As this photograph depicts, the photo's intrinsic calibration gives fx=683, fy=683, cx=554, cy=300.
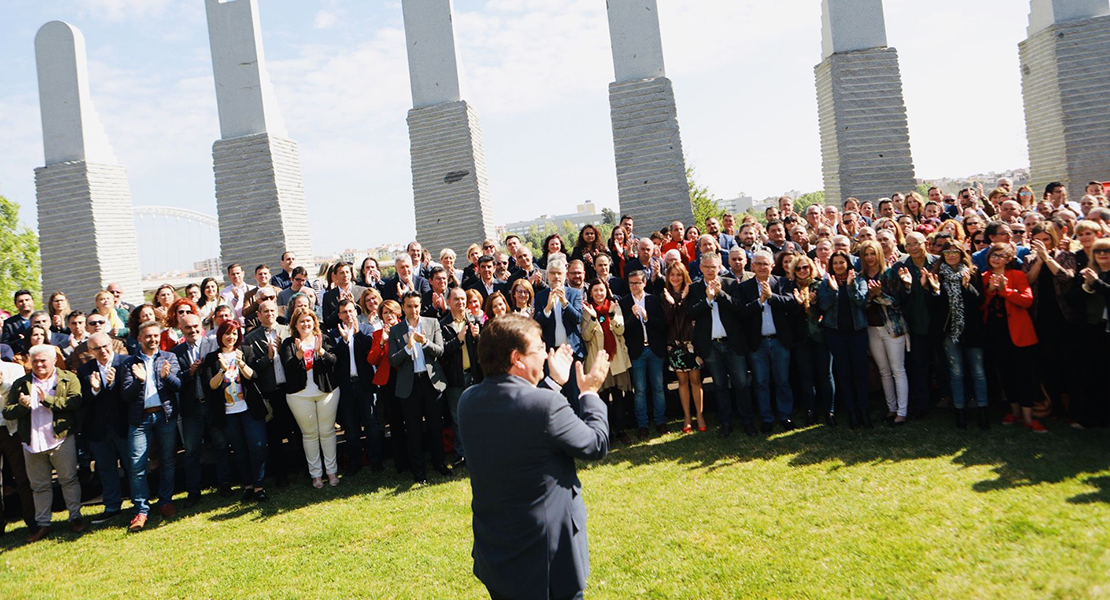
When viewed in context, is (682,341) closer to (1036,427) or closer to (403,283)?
(1036,427)

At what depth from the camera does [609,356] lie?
7.49 metres

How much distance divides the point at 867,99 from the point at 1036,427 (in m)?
6.04

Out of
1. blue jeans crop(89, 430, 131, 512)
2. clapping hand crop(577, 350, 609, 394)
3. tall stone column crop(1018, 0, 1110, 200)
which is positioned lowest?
blue jeans crop(89, 430, 131, 512)

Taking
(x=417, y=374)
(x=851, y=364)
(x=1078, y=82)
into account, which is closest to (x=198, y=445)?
(x=417, y=374)

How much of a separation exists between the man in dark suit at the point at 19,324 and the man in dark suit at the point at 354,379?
3918 mm

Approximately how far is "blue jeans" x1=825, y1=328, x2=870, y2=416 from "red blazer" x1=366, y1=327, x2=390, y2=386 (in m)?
4.72

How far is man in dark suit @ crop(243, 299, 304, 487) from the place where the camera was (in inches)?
283

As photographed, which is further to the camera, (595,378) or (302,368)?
(302,368)

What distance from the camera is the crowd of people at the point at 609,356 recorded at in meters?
6.68

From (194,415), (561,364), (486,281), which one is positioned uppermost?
(486,281)

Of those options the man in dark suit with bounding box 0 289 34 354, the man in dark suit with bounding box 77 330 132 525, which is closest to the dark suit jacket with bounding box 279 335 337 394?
the man in dark suit with bounding box 77 330 132 525

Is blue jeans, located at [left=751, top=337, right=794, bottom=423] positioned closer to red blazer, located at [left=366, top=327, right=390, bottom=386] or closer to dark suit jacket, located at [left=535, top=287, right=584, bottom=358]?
dark suit jacket, located at [left=535, top=287, right=584, bottom=358]

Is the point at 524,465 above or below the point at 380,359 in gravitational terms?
below

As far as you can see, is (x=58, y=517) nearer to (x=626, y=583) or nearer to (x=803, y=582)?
(x=626, y=583)
